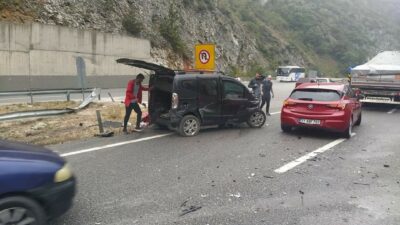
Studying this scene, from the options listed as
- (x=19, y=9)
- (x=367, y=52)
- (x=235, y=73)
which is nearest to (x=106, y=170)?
(x=19, y=9)

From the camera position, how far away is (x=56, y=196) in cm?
397

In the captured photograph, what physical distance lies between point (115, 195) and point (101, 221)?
3.00 ft

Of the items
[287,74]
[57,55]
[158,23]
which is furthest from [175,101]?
[287,74]

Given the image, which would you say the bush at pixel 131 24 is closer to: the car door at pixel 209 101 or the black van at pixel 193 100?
the black van at pixel 193 100

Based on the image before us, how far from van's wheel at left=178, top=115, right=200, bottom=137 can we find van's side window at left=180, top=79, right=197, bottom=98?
21.7 inches

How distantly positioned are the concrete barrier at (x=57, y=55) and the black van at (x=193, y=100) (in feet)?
43.7

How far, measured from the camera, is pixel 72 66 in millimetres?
28516

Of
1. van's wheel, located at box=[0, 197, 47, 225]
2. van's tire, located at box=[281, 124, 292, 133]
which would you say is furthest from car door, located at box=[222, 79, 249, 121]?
van's wheel, located at box=[0, 197, 47, 225]

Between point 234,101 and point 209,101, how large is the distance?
2.89 ft

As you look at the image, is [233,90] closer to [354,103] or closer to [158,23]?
[354,103]

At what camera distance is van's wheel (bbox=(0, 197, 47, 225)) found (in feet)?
11.9

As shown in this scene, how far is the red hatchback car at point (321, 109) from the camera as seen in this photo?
33.2ft

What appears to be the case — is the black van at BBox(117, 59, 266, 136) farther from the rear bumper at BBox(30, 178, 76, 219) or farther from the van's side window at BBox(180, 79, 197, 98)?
the rear bumper at BBox(30, 178, 76, 219)

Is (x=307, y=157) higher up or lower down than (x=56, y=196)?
lower down
